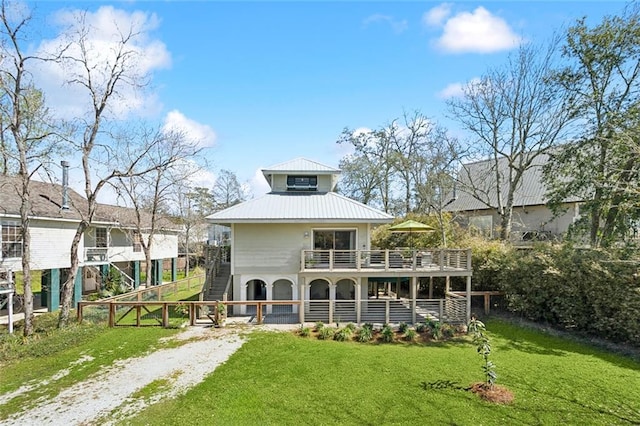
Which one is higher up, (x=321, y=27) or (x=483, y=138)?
(x=321, y=27)

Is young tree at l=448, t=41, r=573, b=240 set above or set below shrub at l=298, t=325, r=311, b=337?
above

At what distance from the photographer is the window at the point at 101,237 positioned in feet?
75.6

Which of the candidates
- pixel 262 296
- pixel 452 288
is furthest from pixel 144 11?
pixel 452 288

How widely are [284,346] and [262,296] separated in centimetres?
603

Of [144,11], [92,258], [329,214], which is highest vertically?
[144,11]

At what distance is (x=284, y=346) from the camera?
11.5m

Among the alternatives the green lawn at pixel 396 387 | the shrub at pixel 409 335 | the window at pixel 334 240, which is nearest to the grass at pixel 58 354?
the green lawn at pixel 396 387

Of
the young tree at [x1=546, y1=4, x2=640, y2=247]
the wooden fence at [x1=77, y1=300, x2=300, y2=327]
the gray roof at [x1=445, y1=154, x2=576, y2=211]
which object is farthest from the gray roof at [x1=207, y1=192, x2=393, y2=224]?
the young tree at [x1=546, y1=4, x2=640, y2=247]

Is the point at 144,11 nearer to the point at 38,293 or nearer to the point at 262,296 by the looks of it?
the point at 262,296

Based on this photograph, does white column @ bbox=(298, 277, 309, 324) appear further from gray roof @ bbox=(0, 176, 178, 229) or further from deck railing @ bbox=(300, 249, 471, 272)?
gray roof @ bbox=(0, 176, 178, 229)

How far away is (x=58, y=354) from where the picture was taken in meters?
11.1

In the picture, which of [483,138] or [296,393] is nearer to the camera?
[296,393]

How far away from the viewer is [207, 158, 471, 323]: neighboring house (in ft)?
49.3

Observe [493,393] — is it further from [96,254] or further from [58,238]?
[96,254]
